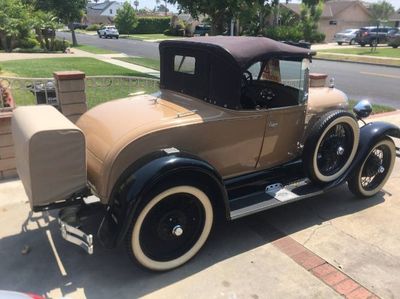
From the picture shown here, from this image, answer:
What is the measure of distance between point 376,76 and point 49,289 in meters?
16.8

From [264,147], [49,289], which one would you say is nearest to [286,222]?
[264,147]

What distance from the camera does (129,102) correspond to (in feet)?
14.2

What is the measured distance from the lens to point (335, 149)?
15.4ft

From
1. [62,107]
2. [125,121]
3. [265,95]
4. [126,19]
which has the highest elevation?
[126,19]

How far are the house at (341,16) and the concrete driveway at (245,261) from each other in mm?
52040

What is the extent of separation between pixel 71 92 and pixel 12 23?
20.4m

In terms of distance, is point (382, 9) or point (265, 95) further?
point (382, 9)

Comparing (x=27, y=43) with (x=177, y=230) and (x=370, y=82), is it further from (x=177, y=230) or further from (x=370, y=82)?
(x=177, y=230)

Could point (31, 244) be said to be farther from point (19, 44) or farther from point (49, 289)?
point (19, 44)

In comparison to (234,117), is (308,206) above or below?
below

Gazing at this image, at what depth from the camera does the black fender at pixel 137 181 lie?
3.24m

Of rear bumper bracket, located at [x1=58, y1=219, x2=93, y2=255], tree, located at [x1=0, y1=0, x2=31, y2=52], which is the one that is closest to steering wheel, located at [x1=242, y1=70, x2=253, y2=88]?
rear bumper bracket, located at [x1=58, y1=219, x2=93, y2=255]

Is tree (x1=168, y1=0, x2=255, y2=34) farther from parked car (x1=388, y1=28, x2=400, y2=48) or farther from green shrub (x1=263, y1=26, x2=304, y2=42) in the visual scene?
parked car (x1=388, y1=28, x2=400, y2=48)

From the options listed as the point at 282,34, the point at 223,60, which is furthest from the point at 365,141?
the point at 282,34
